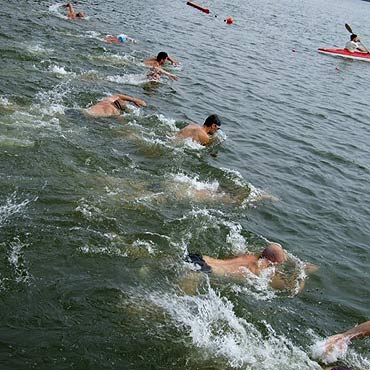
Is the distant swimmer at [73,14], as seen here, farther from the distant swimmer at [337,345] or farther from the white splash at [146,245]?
the distant swimmer at [337,345]

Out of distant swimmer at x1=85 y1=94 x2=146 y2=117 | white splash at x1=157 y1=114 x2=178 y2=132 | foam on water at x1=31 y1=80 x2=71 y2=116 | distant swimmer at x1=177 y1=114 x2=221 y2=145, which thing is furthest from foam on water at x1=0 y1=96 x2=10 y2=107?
distant swimmer at x1=177 y1=114 x2=221 y2=145

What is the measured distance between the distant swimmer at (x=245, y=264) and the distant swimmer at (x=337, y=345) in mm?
1458

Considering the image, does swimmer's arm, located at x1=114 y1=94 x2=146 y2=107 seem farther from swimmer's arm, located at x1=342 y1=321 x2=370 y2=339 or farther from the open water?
swimmer's arm, located at x1=342 y1=321 x2=370 y2=339

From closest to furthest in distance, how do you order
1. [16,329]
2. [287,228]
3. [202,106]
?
[16,329] < [287,228] < [202,106]

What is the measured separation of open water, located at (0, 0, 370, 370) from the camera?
6.14 metres

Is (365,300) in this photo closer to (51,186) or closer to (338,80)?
(51,186)

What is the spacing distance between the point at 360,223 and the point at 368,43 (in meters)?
32.6

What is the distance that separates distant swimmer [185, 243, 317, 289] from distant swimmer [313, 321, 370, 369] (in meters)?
1.46

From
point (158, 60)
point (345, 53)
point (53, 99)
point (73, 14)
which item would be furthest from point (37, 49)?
point (345, 53)

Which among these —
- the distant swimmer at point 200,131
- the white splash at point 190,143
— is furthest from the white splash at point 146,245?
the distant swimmer at point 200,131

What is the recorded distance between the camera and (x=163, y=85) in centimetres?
1703

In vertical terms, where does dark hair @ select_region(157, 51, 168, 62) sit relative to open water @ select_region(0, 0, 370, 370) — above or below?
above

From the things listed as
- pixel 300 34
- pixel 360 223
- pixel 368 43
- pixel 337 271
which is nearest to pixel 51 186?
pixel 337 271

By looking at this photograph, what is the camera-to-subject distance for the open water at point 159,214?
614 centimetres
